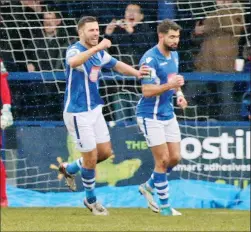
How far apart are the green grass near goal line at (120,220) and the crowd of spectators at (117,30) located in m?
1.59

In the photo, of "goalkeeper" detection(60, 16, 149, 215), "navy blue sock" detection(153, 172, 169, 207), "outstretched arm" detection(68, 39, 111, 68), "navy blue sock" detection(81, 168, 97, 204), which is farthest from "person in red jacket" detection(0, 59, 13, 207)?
"outstretched arm" detection(68, 39, 111, 68)

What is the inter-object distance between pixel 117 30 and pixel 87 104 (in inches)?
133

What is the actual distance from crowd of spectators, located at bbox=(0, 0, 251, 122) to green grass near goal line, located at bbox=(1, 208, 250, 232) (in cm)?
159

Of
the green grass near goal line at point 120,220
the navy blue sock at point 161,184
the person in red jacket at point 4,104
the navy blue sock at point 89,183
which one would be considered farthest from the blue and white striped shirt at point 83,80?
the navy blue sock at point 161,184

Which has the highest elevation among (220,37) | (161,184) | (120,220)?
(220,37)

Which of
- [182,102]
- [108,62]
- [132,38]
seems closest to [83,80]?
[108,62]

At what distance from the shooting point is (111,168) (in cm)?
1296

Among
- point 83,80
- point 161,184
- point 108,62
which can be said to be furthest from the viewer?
point 161,184

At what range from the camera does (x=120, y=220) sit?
11266mm

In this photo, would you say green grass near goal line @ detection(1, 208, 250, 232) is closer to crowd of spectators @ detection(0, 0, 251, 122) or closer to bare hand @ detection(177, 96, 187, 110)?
bare hand @ detection(177, 96, 187, 110)

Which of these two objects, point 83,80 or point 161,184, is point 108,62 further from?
point 161,184

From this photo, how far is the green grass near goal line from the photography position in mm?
10586

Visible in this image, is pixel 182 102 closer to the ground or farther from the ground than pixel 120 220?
farther from the ground

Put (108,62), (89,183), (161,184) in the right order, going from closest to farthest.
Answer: (108,62) → (89,183) → (161,184)
